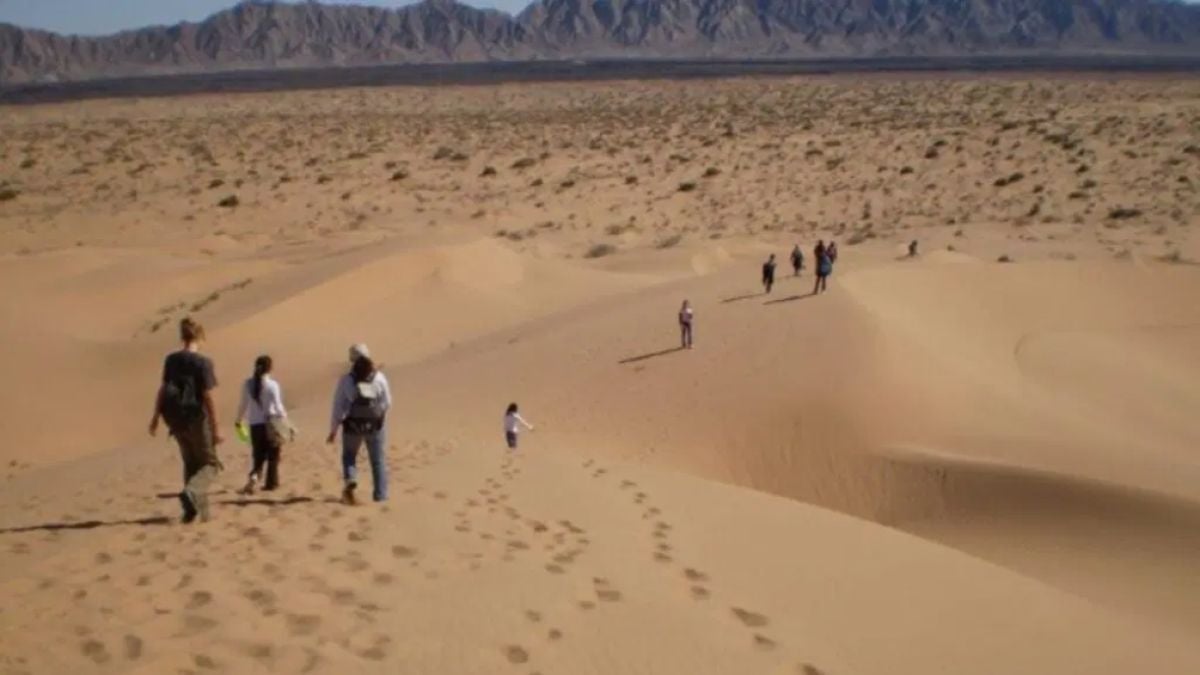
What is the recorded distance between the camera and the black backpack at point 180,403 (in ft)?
24.8

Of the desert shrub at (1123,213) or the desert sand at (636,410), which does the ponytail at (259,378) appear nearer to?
the desert sand at (636,410)

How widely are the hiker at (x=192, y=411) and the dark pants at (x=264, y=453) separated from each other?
0.85 meters

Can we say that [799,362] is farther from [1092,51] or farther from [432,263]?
[1092,51]

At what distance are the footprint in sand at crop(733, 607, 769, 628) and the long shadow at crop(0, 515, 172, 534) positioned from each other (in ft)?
12.4

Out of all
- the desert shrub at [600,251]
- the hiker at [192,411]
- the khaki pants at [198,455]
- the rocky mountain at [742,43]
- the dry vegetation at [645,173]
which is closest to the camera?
the hiker at [192,411]

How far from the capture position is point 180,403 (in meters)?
7.59

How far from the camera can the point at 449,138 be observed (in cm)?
5216

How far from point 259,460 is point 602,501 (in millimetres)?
2588

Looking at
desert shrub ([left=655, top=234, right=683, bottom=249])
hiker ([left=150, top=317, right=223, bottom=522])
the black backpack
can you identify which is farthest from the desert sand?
the black backpack

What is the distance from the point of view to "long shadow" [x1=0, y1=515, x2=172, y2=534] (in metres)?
7.79

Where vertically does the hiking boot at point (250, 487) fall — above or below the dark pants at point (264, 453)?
below

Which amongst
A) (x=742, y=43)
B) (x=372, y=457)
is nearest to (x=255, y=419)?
(x=372, y=457)

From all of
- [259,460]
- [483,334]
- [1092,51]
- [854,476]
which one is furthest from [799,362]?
[1092,51]

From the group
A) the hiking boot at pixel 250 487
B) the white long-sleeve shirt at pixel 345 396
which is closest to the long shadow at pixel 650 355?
the hiking boot at pixel 250 487
